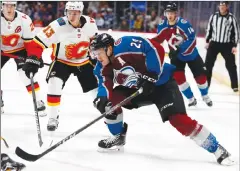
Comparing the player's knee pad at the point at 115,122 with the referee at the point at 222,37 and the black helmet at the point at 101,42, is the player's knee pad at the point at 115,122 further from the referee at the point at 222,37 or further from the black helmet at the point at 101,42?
the referee at the point at 222,37

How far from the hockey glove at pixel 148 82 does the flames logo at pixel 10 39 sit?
1413 mm

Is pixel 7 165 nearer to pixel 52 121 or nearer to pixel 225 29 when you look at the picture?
pixel 52 121

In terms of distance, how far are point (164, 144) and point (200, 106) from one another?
4.76 ft

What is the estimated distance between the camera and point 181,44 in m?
4.09

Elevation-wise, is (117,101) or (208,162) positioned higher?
(117,101)

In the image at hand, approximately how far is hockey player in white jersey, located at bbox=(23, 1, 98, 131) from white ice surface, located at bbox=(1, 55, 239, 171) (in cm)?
27

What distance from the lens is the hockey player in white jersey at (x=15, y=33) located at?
3422mm

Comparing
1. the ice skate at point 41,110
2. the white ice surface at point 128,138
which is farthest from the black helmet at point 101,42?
the ice skate at point 41,110

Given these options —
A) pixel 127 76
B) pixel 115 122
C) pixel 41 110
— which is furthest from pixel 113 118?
pixel 41 110

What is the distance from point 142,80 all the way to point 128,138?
0.80 m

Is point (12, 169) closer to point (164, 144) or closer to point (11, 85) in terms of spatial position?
point (164, 144)

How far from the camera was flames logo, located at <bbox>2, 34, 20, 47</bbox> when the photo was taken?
3523 mm

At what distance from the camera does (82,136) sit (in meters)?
3.13

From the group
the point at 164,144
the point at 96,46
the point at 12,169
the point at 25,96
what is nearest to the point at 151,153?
the point at 164,144
